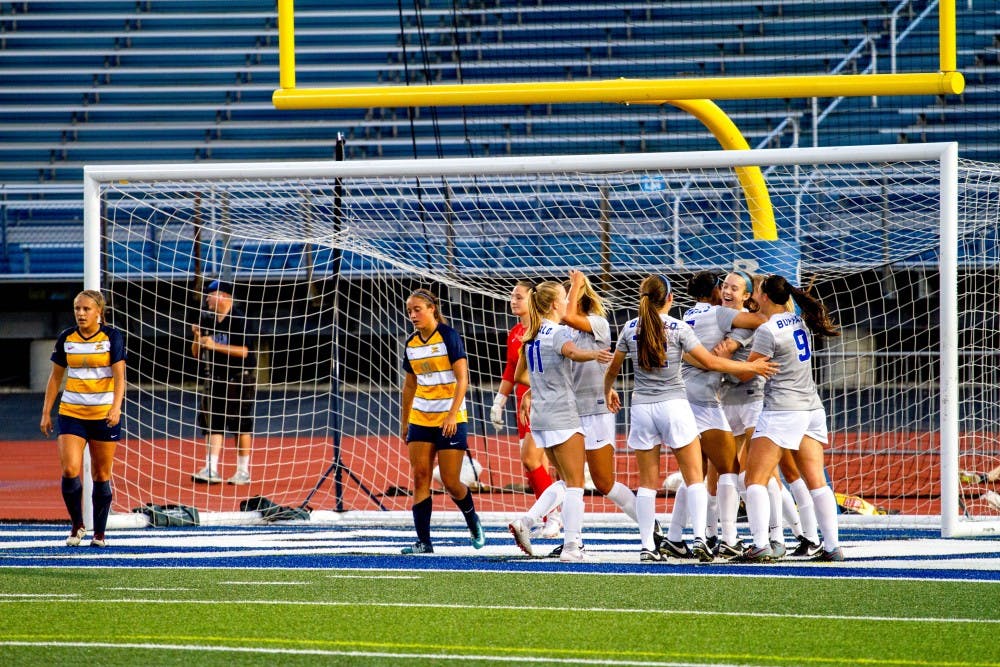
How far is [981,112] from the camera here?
21781 mm

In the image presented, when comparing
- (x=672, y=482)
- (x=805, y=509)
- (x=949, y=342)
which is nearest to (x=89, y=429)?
(x=805, y=509)


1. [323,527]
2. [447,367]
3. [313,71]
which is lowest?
[323,527]

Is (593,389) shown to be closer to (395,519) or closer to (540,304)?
(540,304)

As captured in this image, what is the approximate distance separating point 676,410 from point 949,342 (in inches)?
93.8

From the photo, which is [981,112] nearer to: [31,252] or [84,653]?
[31,252]

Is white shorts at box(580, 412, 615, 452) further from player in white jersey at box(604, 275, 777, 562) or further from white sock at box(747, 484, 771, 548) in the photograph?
white sock at box(747, 484, 771, 548)

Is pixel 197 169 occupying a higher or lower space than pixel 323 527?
higher

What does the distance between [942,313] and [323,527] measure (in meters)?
5.02

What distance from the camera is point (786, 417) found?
8.17 meters

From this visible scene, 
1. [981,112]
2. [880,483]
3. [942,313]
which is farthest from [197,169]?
[981,112]

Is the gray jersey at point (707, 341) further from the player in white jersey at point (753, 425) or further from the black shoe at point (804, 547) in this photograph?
the black shoe at point (804, 547)

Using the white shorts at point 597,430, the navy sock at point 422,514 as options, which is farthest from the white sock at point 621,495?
the navy sock at point 422,514

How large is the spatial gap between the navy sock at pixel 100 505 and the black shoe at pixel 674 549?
3.84m

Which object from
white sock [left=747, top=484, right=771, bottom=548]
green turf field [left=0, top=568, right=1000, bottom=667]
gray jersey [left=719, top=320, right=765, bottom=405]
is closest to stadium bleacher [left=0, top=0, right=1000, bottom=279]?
gray jersey [left=719, top=320, right=765, bottom=405]
